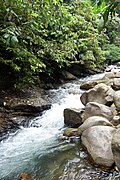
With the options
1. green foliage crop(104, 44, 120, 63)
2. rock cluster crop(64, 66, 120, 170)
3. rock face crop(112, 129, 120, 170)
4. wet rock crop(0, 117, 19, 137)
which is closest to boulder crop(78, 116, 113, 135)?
rock cluster crop(64, 66, 120, 170)

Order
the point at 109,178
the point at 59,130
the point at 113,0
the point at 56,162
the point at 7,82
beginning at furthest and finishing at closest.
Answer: the point at 7,82
the point at 59,130
the point at 56,162
the point at 109,178
the point at 113,0

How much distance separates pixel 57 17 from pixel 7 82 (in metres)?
2.35

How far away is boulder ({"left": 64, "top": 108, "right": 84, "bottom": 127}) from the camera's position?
4.30 m

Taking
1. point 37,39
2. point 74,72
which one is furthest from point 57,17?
point 74,72

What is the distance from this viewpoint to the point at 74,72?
30.8ft

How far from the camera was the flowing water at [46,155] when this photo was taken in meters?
2.68

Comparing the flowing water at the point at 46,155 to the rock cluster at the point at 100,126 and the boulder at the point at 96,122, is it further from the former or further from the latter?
the boulder at the point at 96,122

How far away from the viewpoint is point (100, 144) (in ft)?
9.45

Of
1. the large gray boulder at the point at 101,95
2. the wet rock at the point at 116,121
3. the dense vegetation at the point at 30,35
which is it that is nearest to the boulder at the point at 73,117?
the large gray boulder at the point at 101,95

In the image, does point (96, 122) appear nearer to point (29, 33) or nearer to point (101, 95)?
point (101, 95)

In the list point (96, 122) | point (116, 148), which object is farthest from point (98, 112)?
point (116, 148)

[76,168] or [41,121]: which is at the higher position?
[76,168]

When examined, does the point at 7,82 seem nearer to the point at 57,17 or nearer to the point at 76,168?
the point at 57,17

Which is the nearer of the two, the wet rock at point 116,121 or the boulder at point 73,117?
the wet rock at point 116,121
